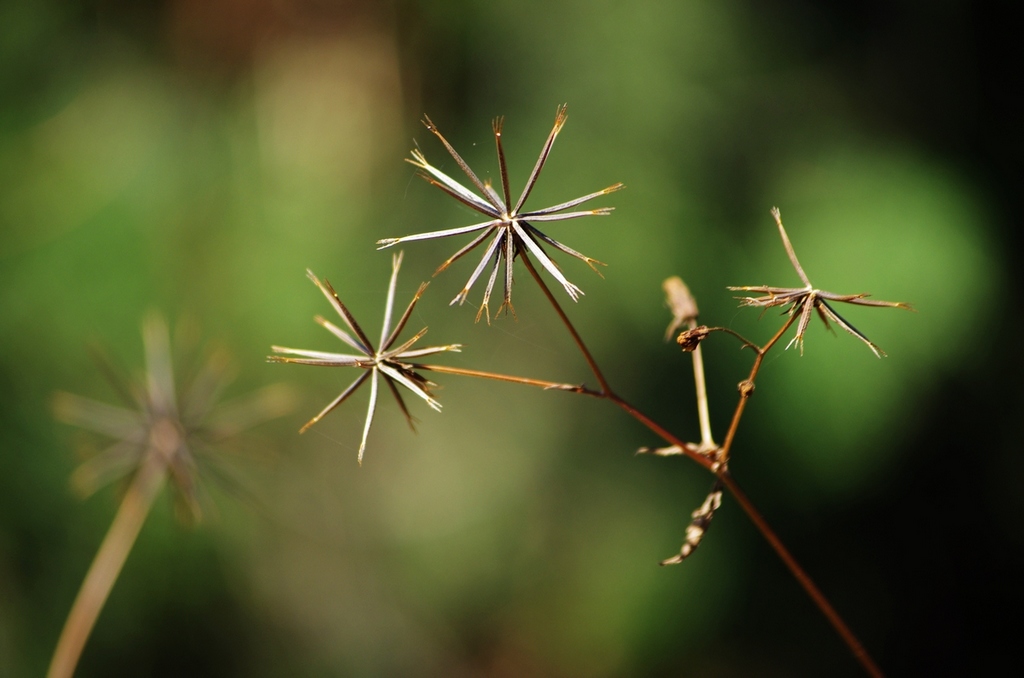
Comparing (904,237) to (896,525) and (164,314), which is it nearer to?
(896,525)

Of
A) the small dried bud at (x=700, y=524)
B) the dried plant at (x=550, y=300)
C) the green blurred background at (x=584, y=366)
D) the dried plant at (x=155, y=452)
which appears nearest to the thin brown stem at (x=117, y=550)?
the dried plant at (x=155, y=452)

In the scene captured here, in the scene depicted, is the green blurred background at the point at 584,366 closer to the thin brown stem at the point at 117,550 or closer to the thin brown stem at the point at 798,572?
the thin brown stem at the point at 117,550

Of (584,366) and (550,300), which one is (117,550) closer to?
(550,300)

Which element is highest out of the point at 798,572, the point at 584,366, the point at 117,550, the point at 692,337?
the point at 584,366

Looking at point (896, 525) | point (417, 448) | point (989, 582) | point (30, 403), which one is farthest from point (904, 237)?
point (30, 403)

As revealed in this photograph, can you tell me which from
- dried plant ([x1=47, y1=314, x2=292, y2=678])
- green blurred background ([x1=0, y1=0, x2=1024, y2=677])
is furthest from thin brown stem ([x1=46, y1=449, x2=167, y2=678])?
green blurred background ([x1=0, y1=0, x2=1024, y2=677])

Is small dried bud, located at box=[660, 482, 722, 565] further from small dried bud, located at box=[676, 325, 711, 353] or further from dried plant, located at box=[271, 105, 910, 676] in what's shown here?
small dried bud, located at box=[676, 325, 711, 353]

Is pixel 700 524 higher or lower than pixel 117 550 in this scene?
lower

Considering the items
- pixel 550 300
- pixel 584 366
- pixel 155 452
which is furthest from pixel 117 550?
pixel 584 366
